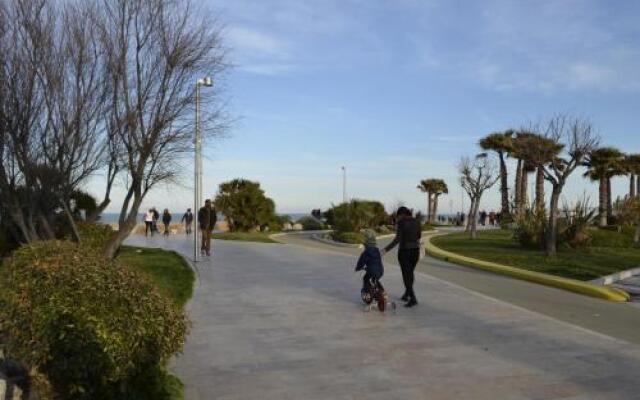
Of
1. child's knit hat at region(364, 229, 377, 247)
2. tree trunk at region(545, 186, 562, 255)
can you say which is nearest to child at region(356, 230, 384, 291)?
child's knit hat at region(364, 229, 377, 247)

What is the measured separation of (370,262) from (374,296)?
1.67 ft

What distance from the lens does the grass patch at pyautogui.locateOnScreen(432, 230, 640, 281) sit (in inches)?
611

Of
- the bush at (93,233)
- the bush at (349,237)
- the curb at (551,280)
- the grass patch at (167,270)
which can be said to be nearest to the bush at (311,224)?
the bush at (349,237)

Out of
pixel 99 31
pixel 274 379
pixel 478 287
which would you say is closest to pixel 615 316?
pixel 478 287

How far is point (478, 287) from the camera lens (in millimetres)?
13062

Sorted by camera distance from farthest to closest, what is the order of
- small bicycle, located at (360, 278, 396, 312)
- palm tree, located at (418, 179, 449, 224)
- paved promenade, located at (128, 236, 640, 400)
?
palm tree, located at (418, 179, 449, 224) → small bicycle, located at (360, 278, 396, 312) → paved promenade, located at (128, 236, 640, 400)

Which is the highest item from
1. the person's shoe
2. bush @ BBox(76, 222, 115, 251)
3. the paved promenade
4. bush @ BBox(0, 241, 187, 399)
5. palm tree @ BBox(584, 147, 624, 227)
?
palm tree @ BBox(584, 147, 624, 227)

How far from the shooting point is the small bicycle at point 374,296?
369 inches

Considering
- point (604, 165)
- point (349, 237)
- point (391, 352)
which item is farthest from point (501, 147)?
point (391, 352)

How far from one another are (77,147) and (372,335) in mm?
8633

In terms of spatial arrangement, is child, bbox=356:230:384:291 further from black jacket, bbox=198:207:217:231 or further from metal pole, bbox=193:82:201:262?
black jacket, bbox=198:207:217:231

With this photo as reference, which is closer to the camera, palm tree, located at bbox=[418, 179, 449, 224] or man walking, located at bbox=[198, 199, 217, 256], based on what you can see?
man walking, located at bbox=[198, 199, 217, 256]

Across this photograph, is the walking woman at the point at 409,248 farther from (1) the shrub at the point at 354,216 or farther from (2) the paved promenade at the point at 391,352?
(1) the shrub at the point at 354,216

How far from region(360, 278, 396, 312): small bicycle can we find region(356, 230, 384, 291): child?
0.03m
